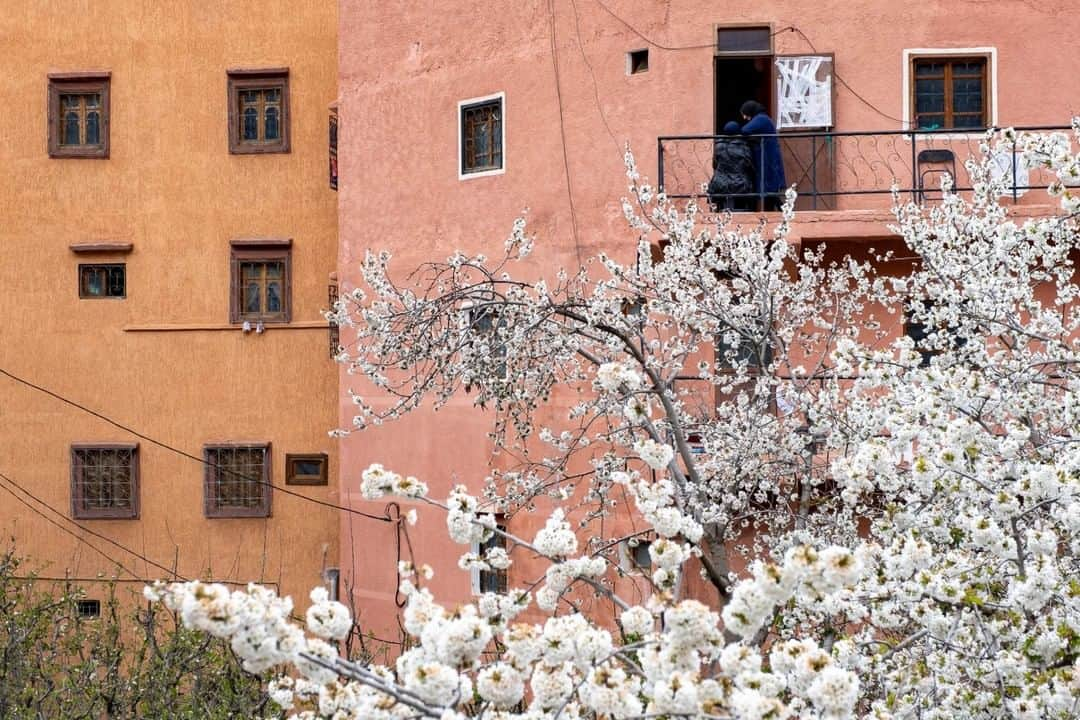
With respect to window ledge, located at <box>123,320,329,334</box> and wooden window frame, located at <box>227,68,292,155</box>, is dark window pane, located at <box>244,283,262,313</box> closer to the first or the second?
window ledge, located at <box>123,320,329,334</box>

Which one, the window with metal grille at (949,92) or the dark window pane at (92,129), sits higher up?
the dark window pane at (92,129)

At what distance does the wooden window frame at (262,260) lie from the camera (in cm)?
2059

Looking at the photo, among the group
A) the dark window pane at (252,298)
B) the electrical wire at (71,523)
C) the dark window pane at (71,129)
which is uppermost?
the dark window pane at (71,129)

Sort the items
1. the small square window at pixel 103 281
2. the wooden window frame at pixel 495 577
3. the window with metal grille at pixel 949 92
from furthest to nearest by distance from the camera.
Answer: the small square window at pixel 103 281
the wooden window frame at pixel 495 577
the window with metal grille at pixel 949 92

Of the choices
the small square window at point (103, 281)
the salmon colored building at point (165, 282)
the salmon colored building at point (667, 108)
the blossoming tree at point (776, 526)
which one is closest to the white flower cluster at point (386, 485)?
the blossoming tree at point (776, 526)

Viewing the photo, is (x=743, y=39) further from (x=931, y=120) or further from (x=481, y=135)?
(x=481, y=135)

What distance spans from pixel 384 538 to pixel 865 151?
273 inches

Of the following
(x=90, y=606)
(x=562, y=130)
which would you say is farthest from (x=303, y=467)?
(x=562, y=130)

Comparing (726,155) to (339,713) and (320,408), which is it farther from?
(339,713)

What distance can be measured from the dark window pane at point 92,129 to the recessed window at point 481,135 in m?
6.52

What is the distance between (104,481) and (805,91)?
10693mm

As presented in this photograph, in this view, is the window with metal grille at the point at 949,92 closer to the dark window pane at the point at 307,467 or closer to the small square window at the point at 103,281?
the dark window pane at the point at 307,467

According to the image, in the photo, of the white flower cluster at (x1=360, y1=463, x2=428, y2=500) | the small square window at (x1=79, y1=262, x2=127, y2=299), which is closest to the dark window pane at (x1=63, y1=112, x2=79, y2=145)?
the small square window at (x1=79, y1=262, x2=127, y2=299)

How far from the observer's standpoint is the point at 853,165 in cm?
1457
